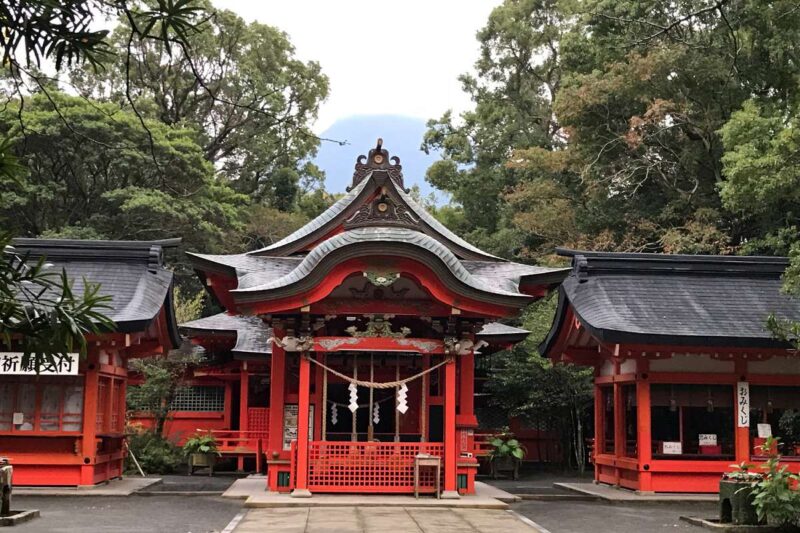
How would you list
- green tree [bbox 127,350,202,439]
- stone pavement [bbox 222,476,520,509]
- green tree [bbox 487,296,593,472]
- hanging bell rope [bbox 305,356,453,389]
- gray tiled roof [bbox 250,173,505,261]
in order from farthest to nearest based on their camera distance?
green tree [bbox 127,350,202,439] → green tree [bbox 487,296,593,472] → gray tiled roof [bbox 250,173,505,261] → hanging bell rope [bbox 305,356,453,389] → stone pavement [bbox 222,476,520,509]

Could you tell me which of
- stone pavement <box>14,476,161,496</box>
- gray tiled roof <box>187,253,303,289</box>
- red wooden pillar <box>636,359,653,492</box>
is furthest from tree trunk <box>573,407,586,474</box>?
stone pavement <box>14,476,161,496</box>

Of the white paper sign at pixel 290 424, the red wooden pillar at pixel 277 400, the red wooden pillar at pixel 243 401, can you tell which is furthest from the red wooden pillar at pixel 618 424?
the red wooden pillar at pixel 243 401

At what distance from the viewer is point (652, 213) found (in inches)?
1176

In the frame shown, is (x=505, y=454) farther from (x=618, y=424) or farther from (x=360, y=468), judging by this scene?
(x=360, y=468)

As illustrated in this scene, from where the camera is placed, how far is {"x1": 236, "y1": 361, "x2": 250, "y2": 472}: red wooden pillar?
74.3ft

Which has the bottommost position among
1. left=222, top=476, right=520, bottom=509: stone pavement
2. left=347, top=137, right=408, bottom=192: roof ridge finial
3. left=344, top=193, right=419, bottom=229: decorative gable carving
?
left=222, top=476, right=520, bottom=509: stone pavement

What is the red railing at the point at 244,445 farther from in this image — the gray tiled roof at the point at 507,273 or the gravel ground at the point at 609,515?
the gravel ground at the point at 609,515

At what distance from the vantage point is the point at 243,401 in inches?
907

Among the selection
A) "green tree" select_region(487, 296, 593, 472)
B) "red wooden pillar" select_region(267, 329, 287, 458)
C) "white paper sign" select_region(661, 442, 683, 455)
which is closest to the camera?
"red wooden pillar" select_region(267, 329, 287, 458)

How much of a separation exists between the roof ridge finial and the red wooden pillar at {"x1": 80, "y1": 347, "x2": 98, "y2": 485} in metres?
7.08

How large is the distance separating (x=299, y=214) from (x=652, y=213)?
18669 millimetres

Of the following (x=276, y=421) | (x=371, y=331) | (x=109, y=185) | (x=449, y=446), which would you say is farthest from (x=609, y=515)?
(x=109, y=185)

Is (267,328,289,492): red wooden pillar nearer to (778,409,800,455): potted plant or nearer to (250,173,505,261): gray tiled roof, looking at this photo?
(250,173,505,261): gray tiled roof

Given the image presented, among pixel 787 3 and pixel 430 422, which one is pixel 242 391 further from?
pixel 787 3
